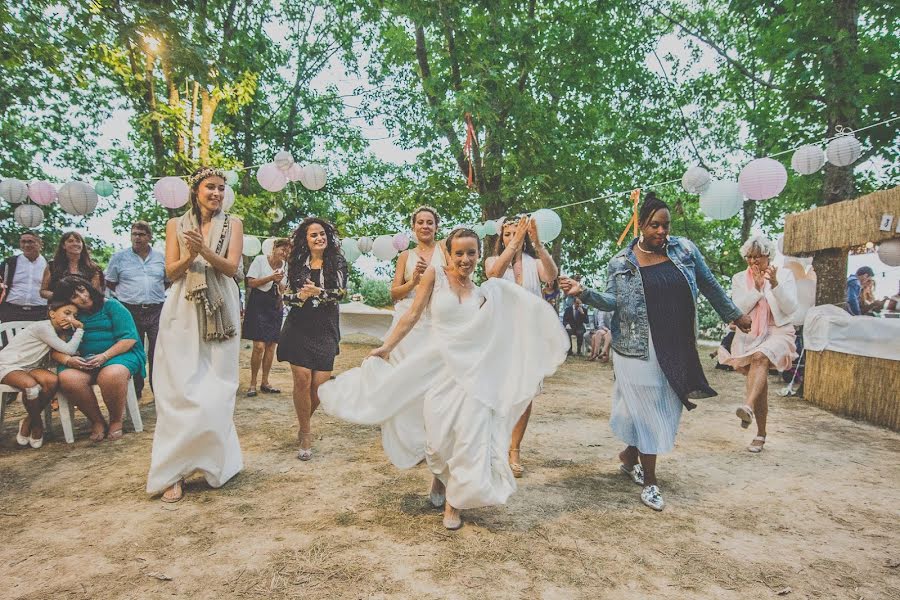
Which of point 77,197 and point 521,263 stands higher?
point 77,197

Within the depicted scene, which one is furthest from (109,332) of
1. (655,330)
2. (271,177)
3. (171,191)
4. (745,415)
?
(745,415)

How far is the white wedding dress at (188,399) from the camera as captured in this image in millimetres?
3604

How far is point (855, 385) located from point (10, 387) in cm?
933

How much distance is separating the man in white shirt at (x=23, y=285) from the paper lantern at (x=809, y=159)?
974 cm

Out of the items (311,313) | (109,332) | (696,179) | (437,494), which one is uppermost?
(696,179)

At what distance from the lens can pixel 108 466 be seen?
4.33 meters

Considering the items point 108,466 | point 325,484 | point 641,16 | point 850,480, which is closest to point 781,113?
point 641,16

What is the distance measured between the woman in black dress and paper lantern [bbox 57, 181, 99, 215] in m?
4.25

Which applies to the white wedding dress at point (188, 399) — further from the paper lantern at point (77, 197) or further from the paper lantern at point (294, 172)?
the paper lantern at point (294, 172)

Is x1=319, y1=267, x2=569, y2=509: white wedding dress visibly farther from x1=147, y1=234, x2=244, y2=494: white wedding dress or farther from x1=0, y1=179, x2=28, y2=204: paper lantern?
x1=0, y1=179, x2=28, y2=204: paper lantern

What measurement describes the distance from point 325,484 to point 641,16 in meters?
17.0

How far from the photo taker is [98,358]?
200 inches

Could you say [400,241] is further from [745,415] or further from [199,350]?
[745,415]

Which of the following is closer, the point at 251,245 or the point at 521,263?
Result: the point at 521,263
